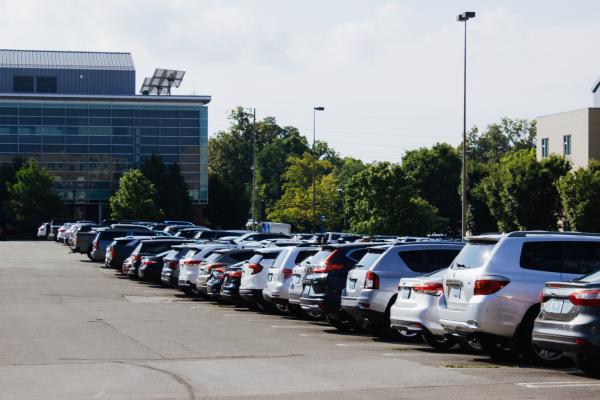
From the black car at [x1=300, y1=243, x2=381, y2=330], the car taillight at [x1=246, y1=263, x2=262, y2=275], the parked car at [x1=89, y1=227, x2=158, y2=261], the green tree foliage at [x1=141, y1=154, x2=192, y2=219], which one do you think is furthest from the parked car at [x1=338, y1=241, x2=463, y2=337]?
the green tree foliage at [x1=141, y1=154, x2=192, y2=219]

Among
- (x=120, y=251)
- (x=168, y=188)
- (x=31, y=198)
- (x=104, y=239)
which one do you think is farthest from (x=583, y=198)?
(x=31, y=198)

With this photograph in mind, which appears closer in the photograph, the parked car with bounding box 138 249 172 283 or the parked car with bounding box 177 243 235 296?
the parked car with bounding box 177 243 235 296

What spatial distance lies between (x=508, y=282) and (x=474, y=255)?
2.36 feet

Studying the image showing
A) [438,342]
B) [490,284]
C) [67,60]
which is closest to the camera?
[490,284]

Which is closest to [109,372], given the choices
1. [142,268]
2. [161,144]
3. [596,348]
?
[596,348]

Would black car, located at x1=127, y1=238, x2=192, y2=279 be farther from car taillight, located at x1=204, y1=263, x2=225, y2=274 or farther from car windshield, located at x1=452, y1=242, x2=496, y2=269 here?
car windshield, located at x1=452, y1=242, x2=496, y2=269

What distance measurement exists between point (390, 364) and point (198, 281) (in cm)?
1561

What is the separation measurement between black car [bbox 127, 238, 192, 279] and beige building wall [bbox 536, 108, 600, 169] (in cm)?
4457

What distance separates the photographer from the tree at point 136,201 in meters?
103

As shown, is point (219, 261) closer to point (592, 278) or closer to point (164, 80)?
point (592, 278)

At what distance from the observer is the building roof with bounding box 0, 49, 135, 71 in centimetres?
12100

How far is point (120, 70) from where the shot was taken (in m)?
121

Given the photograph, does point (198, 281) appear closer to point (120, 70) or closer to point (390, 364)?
point (390, 364)

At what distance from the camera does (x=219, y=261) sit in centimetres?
2933
